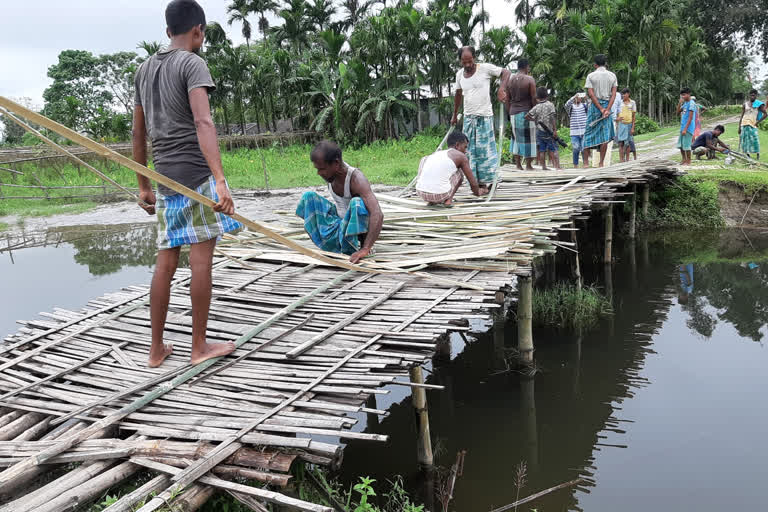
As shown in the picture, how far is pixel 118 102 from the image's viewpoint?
32.3m

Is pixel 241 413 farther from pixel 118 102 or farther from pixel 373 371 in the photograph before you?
pixel 118 102

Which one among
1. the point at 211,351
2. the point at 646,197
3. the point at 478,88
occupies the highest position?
the point at 478,88

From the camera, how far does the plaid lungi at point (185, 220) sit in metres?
2.78

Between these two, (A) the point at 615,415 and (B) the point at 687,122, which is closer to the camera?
(A) the point at 615,415

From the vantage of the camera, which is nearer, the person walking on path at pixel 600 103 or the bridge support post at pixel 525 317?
the bridge support post at pixel 525 317

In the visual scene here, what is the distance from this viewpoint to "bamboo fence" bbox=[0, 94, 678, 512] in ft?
7.06

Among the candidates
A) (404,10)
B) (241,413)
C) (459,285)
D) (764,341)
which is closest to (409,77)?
(404,10)

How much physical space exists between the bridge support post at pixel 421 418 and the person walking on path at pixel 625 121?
762cm

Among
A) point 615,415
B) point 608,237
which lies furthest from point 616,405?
point 608,237

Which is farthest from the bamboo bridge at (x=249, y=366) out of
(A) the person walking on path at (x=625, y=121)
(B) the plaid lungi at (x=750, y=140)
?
(B) the plaid lungi at (x=750, y=140)

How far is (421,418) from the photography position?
11.7ft

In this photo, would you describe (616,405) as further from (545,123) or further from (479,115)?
(545,123)

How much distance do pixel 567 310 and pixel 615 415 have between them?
6.08 feet

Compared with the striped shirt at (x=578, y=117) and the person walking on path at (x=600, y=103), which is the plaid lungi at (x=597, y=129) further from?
the striped shirt at (x=578, y=117)
